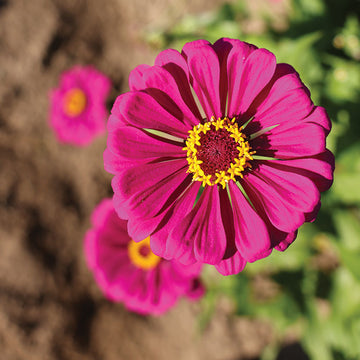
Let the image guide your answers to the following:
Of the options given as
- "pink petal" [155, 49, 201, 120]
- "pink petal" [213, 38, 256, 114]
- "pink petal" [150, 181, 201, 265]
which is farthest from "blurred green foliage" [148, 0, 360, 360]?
"pink petal" [150, 181, 201, 265]

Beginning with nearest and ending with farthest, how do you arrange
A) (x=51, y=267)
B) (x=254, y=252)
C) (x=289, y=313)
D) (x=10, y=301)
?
(x=254, y=252)
(x=289, y=313)
(x=10, y=301)
(x=51, y=267)

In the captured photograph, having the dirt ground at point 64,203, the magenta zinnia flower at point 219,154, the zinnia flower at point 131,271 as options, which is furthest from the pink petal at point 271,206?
the dirt ground at point 64,203

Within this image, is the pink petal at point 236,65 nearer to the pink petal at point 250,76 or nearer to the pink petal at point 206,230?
the pink petal at point 250,76

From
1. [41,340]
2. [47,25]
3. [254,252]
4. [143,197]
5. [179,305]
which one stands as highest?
[47,25]

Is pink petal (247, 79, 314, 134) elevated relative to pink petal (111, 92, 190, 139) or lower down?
lower down

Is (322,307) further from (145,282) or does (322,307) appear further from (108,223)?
(108,223)

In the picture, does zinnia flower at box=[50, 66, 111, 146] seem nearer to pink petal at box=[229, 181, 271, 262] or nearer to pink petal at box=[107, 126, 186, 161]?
pink petal at box=[107, 126, 186, 161]

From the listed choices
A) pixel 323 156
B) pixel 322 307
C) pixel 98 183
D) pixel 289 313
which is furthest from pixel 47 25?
pixel 322 307
